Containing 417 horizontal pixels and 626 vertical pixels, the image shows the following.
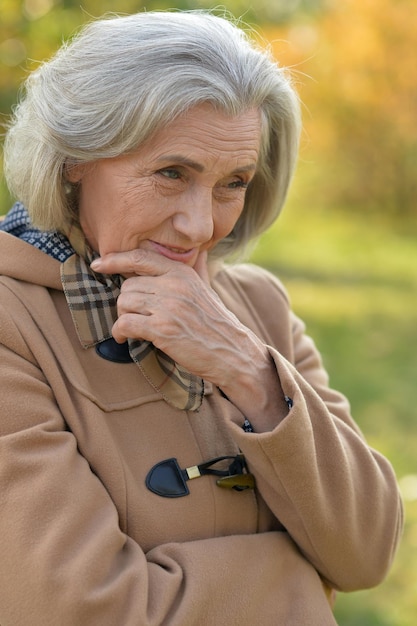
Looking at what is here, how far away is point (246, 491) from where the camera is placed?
242 centimetres

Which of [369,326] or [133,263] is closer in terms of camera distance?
[133,263]

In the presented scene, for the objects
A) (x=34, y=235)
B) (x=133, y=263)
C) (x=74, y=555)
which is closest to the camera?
(x=74, y=555)

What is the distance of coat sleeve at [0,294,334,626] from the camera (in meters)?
1.96

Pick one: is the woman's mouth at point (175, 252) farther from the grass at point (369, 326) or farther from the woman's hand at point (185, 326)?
the grass at point (369, 326)

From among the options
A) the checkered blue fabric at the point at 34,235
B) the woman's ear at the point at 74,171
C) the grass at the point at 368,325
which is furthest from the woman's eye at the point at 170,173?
the grass at the point at 368,325

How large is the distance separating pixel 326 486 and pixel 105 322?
698 mm

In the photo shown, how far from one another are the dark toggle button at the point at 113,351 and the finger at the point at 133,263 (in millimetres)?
181

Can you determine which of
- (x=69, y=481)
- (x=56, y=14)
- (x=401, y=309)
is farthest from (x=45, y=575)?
(x=401, y=309)

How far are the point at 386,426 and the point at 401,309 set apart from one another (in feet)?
9.85

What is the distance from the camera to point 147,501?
7.29ft

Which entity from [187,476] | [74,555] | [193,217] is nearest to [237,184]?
[193,217]

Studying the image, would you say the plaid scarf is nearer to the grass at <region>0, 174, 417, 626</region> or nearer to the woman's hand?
the woman's hand

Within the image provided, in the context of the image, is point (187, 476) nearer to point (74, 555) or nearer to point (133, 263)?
point (74, 555)

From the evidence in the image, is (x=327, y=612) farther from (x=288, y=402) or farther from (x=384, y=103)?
(x=384, y=103)
